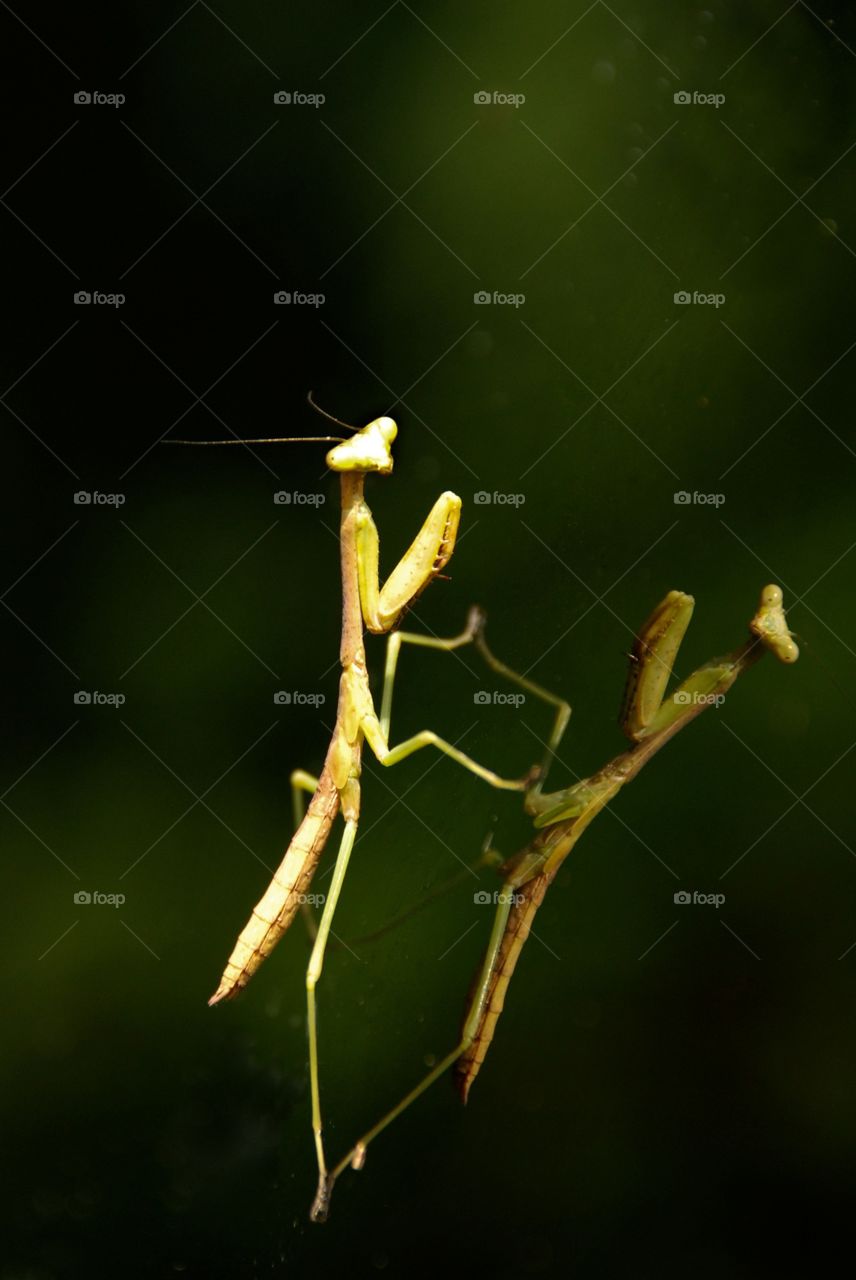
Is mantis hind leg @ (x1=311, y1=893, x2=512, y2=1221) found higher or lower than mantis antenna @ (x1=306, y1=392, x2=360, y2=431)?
lower

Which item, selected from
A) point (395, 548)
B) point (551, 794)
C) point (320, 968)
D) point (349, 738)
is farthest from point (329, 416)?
point (320, 968)

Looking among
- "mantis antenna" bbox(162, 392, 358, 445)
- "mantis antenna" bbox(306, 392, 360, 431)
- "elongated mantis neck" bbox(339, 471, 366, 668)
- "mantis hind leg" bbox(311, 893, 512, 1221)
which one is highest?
"mantis antenna" bbox(306, 392, 360, 431)

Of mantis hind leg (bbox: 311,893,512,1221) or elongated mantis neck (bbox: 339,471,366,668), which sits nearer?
elongated mantis neck (bbox: 339,471,366,668)

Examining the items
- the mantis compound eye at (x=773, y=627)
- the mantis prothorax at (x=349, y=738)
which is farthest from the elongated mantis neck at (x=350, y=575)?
the mantis compound eye at (x=773, y=627)

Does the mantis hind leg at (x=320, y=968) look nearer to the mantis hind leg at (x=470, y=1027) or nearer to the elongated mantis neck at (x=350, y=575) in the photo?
the mantis hind leg at (x=470, y=1027)

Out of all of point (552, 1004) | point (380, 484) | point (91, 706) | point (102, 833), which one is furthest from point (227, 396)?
point (552, 1004)

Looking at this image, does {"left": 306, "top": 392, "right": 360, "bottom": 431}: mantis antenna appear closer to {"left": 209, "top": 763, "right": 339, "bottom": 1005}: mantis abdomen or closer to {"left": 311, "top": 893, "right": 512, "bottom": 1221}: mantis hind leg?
{"left": 209, "top": 763, "right": 339, "bottom": 1005}: mantis abdomen

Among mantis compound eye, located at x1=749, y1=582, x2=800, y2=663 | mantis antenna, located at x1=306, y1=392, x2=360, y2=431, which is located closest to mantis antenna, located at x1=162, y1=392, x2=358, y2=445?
mantis antenna, located at x1=306, y1=392, x2=360, y2=431
